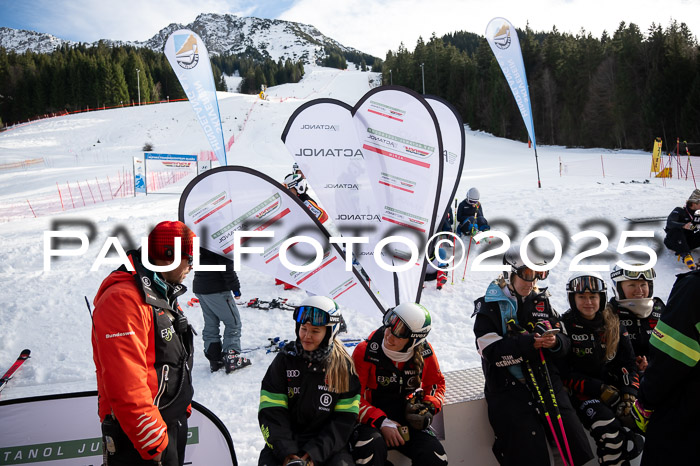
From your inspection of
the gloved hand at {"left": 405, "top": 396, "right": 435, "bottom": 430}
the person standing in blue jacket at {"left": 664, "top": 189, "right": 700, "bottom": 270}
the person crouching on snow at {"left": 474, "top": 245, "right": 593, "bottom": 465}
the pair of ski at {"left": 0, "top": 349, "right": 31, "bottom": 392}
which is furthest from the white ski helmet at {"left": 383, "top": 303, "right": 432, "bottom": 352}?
the person standing in blue jacket at {"left": 664, "top": 189, "right": 700, "bottom": 270}

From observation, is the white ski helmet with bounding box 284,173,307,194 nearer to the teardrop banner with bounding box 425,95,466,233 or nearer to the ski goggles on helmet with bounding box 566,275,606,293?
the teardrop banner with bounding box 425,95,466,233

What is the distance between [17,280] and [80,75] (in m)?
64.1

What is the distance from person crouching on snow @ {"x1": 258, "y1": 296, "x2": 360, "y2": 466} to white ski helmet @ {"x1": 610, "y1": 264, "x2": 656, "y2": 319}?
7.74ft

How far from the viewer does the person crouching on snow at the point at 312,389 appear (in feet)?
8.68

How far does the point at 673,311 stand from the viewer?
1819mm

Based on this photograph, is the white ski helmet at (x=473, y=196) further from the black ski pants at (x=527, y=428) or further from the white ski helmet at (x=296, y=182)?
the black ski pants at (x=527, y=428)

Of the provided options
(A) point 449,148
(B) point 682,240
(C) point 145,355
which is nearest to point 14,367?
(C) point 145,355

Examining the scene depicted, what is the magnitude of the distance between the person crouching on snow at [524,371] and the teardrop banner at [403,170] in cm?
183

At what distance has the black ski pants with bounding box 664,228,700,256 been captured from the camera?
7531 mm

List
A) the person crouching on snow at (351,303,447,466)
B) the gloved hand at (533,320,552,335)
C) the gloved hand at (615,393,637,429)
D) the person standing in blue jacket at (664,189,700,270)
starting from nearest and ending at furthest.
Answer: the person crouching on snow at (351,303,447,466) < the gloved hand at (533,320,552,335) < the gloved hand at (615,393,637,429) < the person standing in blue jacket at (664,189,700,270)

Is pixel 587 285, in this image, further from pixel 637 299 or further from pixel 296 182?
pixel 296 182

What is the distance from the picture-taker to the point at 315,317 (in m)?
2.73

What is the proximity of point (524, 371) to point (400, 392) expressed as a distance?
94 centimetres

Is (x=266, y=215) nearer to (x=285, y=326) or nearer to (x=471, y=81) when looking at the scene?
(x=285, y=326)
